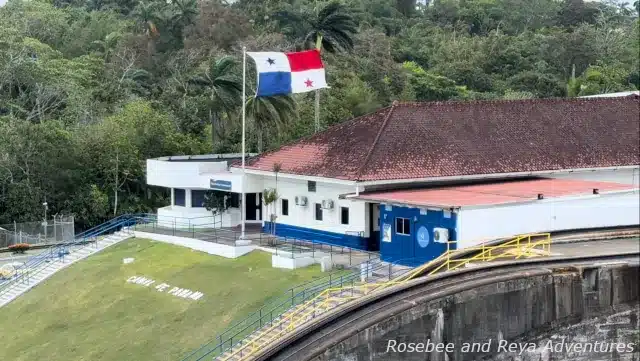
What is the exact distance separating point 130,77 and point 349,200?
43794 mm

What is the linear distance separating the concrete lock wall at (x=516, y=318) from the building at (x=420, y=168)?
375 cm

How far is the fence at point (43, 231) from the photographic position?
48344mm

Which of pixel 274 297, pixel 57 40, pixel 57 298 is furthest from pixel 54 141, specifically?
pixel 57 40

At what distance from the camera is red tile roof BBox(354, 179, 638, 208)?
27.6m

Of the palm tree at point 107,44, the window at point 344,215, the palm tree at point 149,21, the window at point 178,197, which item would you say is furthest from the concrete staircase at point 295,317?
Result: the palm tree at point 107,44

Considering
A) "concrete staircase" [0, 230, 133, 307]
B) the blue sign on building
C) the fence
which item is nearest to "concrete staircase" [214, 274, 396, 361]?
the blue sign on building

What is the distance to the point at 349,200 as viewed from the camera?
108 feet

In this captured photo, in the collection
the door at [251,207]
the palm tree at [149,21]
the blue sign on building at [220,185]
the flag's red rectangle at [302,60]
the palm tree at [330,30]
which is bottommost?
the door at [251,207]

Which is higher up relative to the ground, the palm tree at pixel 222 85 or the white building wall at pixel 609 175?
the palm tree at pixel 222 85

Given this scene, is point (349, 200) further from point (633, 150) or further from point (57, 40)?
point (57, 40)

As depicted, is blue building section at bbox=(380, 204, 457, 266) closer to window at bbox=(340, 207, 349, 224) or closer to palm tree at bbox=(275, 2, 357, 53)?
window at bbox=(340, 207, 349, 224)

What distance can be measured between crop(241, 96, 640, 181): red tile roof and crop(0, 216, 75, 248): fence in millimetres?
14511

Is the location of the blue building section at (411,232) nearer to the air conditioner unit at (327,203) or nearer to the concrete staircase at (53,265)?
the air conditioner unit at (327,203)

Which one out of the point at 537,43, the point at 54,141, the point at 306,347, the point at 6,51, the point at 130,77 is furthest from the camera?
the point at 537,43
